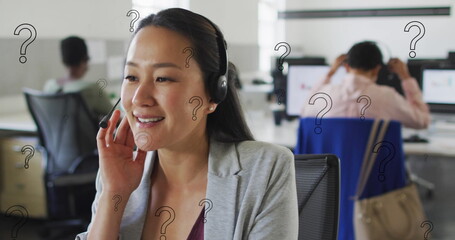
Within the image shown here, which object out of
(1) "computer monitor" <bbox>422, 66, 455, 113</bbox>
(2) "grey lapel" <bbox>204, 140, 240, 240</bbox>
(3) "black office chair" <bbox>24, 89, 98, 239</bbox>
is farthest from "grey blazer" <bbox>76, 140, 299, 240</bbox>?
(1) "computer monitor" <bbox>422, 66, 455, 113</bbox>

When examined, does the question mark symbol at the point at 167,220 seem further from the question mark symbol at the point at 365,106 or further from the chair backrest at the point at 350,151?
the question mark symbol at the point at 365,106

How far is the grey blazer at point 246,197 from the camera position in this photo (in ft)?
2.82

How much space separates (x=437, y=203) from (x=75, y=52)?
2025 millimetres

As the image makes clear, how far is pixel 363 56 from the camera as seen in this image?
1.17 meters

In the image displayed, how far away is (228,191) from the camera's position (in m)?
0.89

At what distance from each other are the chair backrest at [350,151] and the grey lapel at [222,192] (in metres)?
0.39

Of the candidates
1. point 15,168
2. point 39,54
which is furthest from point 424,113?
point 39,54

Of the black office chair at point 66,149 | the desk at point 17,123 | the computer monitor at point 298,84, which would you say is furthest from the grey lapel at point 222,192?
the computer monitor at point 298,84

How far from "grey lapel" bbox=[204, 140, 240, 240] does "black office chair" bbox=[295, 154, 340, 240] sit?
153mm

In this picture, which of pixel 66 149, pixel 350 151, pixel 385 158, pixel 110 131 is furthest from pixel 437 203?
pixel 110 131

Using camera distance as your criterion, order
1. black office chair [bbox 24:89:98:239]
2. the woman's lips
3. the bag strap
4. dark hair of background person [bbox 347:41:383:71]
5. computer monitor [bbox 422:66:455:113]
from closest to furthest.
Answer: the woman's lips
dark hair of background person [bbox 347:41:383:71]
the bag strap
black office chair [bbox 24:89:98:239]
computer monitor [bbox 422:66:455:113]

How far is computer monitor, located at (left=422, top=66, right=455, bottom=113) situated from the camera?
7.48 ft

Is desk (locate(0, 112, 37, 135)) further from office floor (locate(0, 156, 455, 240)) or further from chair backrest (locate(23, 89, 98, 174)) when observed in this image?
office floor (locate(0, 156, 455, 240))

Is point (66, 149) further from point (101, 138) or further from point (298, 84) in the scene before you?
point (101, 138)
